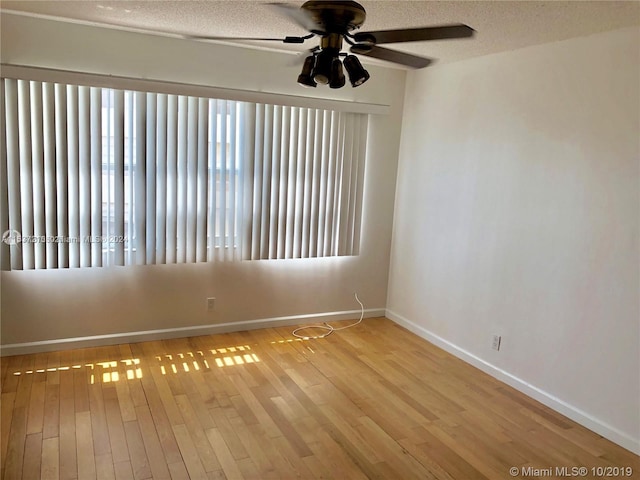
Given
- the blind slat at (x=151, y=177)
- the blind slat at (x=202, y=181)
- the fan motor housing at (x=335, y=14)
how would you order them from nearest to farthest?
the fan motor housing at (x=335, y=14), the blind slat at (x=151, y=177), the blind slat at (x=202, y=181)

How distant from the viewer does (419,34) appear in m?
2.18

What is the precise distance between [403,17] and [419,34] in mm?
708

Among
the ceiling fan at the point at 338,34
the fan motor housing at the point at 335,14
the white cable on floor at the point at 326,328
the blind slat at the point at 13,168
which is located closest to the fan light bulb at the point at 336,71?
the ceiling fan at the point at 338,34

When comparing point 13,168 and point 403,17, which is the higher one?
point 403,17

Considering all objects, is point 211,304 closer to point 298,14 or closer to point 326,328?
point 326,328

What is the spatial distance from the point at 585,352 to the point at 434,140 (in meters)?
2.04

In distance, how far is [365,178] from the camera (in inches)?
185

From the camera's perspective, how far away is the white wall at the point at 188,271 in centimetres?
352

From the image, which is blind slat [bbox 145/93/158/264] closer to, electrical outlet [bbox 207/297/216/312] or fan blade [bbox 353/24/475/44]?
electrical outlet [bbox 207/297/216/312]

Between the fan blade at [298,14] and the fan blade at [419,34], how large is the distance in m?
0.21

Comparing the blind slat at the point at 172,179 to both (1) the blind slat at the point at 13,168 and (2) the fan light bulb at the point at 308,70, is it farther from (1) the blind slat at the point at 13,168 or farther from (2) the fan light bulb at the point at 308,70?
(2) the fan light bulb at the point at 308,70

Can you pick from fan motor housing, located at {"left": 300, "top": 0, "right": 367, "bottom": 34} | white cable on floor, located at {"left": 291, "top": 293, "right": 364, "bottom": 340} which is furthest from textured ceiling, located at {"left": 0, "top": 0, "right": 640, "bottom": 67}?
white cable on floor, located at {"left": 291, "top": 293, "right": 364, "bottom": 340}

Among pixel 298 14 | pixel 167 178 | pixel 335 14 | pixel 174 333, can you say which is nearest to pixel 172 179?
pixel 167 178

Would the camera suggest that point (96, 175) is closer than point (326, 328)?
Yes
